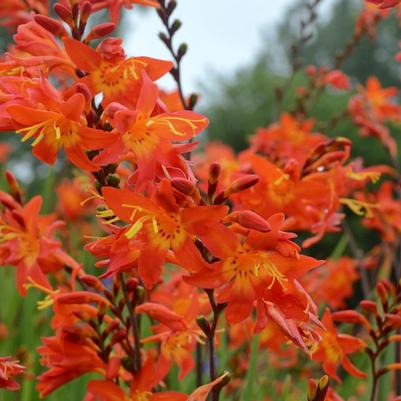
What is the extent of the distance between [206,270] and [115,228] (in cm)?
15

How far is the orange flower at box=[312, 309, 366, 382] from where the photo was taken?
130 centimetres

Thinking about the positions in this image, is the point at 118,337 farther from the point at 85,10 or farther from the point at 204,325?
the point at 85,10

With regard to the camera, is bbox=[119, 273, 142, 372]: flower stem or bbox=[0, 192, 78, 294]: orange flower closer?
bbox=[119, 273, 142, 372]: flower stem

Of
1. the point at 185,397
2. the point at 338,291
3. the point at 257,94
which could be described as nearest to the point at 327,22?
the point at 257,94

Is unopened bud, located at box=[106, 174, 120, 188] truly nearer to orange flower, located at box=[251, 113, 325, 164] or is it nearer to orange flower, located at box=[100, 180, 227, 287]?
orange flower, located at box=[100, 180, 227, 287]

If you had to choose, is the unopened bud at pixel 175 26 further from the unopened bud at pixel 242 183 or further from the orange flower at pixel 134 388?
the orange flower at pixel 134 388

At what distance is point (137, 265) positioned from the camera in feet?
3.38

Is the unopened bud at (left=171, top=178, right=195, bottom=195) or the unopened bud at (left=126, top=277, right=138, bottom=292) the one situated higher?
the unopened bud at (left=171, top=178, right=195, bottom=195)

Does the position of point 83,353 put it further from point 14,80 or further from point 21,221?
point 14,80

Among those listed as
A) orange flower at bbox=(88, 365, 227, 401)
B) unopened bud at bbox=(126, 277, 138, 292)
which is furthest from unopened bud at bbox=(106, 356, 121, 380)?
unopened bud at bbox=(126, 277, 138, 292)

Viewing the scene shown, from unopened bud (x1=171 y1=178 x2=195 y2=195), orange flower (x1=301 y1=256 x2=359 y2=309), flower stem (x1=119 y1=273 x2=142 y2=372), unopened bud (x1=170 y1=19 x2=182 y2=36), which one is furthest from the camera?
orange flower (x1=301 y1=256 x2=359 y2=309)

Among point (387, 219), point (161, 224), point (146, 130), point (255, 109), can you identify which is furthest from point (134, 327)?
point (255, 109)

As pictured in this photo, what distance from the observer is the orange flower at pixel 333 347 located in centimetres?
130

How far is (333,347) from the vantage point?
1.34 metres
